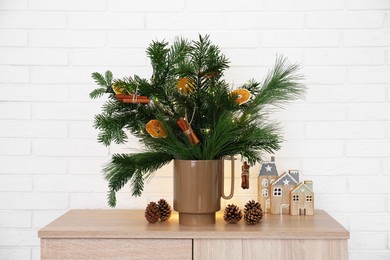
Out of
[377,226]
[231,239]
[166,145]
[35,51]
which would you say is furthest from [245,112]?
[35,51]

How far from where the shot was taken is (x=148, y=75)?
1791mm

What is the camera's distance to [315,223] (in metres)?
1.49

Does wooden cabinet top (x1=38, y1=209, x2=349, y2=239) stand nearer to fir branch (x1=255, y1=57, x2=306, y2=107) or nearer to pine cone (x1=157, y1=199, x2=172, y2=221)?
pine cone (x1=157, y1=199, x2=172, y2=221)

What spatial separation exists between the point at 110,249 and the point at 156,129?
1.19 ft

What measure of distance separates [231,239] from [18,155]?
2.86ft

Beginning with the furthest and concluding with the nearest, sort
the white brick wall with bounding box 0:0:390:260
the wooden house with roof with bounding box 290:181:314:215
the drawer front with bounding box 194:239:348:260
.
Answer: the white brick wall with bounding box 0:0:390:260, the wooden house with roof with bounding box 290:181:314:215, the drawer front with bounding box 194:239:348:260

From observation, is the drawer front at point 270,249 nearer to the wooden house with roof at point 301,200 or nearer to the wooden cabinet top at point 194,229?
the wooden cabinet top at point 194,229

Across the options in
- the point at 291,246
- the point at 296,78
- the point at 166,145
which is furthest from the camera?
the point at 296,78

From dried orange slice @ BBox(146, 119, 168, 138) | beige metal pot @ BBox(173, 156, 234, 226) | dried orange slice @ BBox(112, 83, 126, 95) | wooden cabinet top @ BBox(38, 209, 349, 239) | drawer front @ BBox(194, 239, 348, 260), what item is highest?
dried orange slice @ BBox(112, 83, 126, 95)

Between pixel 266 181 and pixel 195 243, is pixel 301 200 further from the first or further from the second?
pixel 195 243

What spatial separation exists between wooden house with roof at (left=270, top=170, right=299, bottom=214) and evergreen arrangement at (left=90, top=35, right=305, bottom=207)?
0.53 ft

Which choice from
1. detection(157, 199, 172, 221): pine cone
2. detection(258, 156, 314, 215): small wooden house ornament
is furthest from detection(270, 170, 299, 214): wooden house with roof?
detection(157, 199, 172, 221): pine cone

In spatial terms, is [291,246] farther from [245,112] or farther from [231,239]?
[245,112]

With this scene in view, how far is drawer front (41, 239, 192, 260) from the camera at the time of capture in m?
1.39
